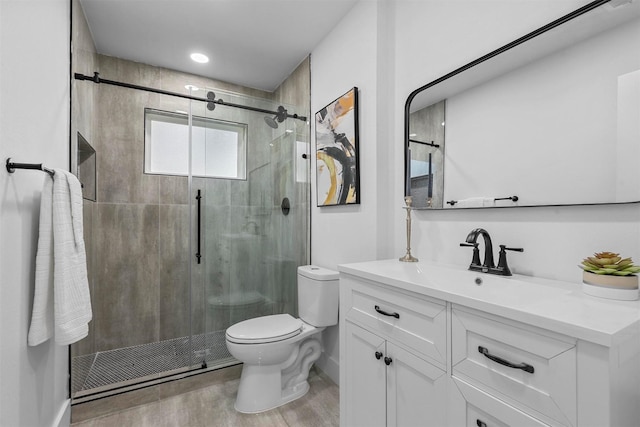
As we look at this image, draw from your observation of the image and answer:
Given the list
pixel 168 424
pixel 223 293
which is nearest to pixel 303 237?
pixel 223 293

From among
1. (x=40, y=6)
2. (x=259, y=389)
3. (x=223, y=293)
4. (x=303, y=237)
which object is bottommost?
(x=259, y=389)

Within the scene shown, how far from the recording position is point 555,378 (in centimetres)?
68

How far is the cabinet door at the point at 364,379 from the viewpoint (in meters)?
1.18

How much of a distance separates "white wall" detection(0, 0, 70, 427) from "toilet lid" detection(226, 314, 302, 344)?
2.75 feet

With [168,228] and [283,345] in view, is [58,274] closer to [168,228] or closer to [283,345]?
[283,345]

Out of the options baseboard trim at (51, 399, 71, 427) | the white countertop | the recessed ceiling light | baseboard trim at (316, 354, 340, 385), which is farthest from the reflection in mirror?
baseboard trim at (51, 399, 71, 427)

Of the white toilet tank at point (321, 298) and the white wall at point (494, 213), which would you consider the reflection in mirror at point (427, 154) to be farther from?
the white toilet tank at point (321, 298)

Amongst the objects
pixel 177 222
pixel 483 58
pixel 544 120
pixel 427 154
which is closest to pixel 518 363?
pixel 544 120

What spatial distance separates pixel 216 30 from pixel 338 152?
51.5 inches

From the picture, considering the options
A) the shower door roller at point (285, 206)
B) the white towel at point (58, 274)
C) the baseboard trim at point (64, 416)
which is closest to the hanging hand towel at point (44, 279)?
the white towel at point (58, 274)

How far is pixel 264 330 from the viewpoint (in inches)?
71.6

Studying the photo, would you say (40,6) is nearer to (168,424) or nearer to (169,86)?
(169,86)

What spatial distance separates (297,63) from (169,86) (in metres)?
1.21

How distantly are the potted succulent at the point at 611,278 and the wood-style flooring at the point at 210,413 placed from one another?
1.42 meters
